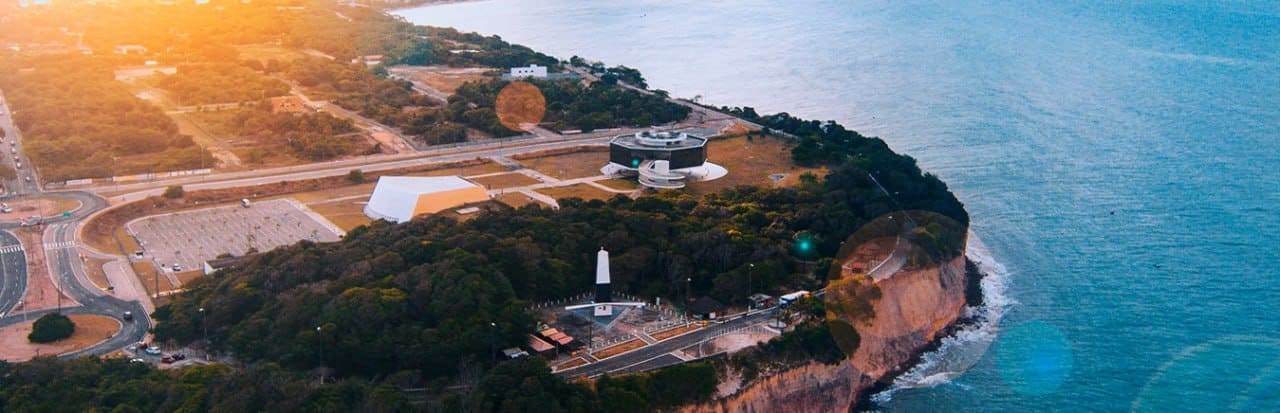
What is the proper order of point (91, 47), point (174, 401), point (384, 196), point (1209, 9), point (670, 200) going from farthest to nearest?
point (1209, 9), point (91, 47), point (384, 196), point (670, 200), point (174, 401)

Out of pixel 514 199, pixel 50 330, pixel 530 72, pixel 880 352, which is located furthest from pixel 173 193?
pixel 530 72

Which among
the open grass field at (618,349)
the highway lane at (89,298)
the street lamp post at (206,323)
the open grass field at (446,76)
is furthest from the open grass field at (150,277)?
the open grass field at (446,76)

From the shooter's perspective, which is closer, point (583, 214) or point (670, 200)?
point (583, 214)

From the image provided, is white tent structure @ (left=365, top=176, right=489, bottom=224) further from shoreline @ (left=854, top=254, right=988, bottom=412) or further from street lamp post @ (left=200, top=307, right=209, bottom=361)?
shoreline @ (left=854, top=254, right=988, bottom=412)

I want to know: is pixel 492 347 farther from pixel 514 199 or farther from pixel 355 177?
pixel 355 177

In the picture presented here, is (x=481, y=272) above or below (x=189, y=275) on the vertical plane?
above

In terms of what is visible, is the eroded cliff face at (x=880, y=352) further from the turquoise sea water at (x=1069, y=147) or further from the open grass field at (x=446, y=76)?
the open grass field at (x=446, y=76)

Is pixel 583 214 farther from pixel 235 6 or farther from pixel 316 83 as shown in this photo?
pixel 235 6

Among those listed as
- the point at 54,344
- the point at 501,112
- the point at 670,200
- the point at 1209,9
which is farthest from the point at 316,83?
the point at 1209,9
